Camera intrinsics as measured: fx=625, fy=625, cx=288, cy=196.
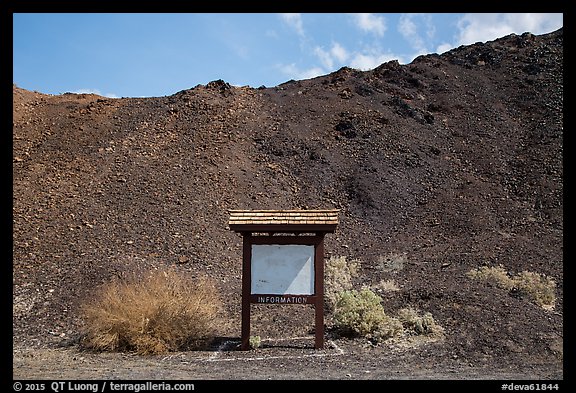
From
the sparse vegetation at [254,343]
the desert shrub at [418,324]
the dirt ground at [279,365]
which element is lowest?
the dirt ground at [279,365]

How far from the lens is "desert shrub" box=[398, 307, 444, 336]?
43.3 feet

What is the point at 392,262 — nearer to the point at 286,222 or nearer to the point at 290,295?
the point at 290,295

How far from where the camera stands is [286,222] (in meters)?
12.1

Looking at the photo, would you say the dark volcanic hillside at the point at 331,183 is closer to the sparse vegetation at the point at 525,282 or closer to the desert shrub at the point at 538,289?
the sparse vegetation at the point at 525,282

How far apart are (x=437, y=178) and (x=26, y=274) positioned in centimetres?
1878

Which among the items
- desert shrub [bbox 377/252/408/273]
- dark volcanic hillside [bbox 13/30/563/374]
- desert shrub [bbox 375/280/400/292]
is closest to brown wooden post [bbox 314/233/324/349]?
dark volcanic hillside [bbox 13/30/563/374]

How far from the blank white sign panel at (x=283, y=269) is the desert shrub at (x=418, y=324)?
8.73ft

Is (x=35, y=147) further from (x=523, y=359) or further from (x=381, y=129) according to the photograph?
(x=523, y=359)

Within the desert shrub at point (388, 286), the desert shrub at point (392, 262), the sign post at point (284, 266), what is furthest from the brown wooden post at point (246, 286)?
the desert shrub at point (392, 262)

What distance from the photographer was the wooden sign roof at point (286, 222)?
39.7 ft

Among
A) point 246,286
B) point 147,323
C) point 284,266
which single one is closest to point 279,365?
point 246,286

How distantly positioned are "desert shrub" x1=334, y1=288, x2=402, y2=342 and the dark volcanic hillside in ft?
4.19

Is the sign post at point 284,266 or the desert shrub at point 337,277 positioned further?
the desert shrub at point 337,277
